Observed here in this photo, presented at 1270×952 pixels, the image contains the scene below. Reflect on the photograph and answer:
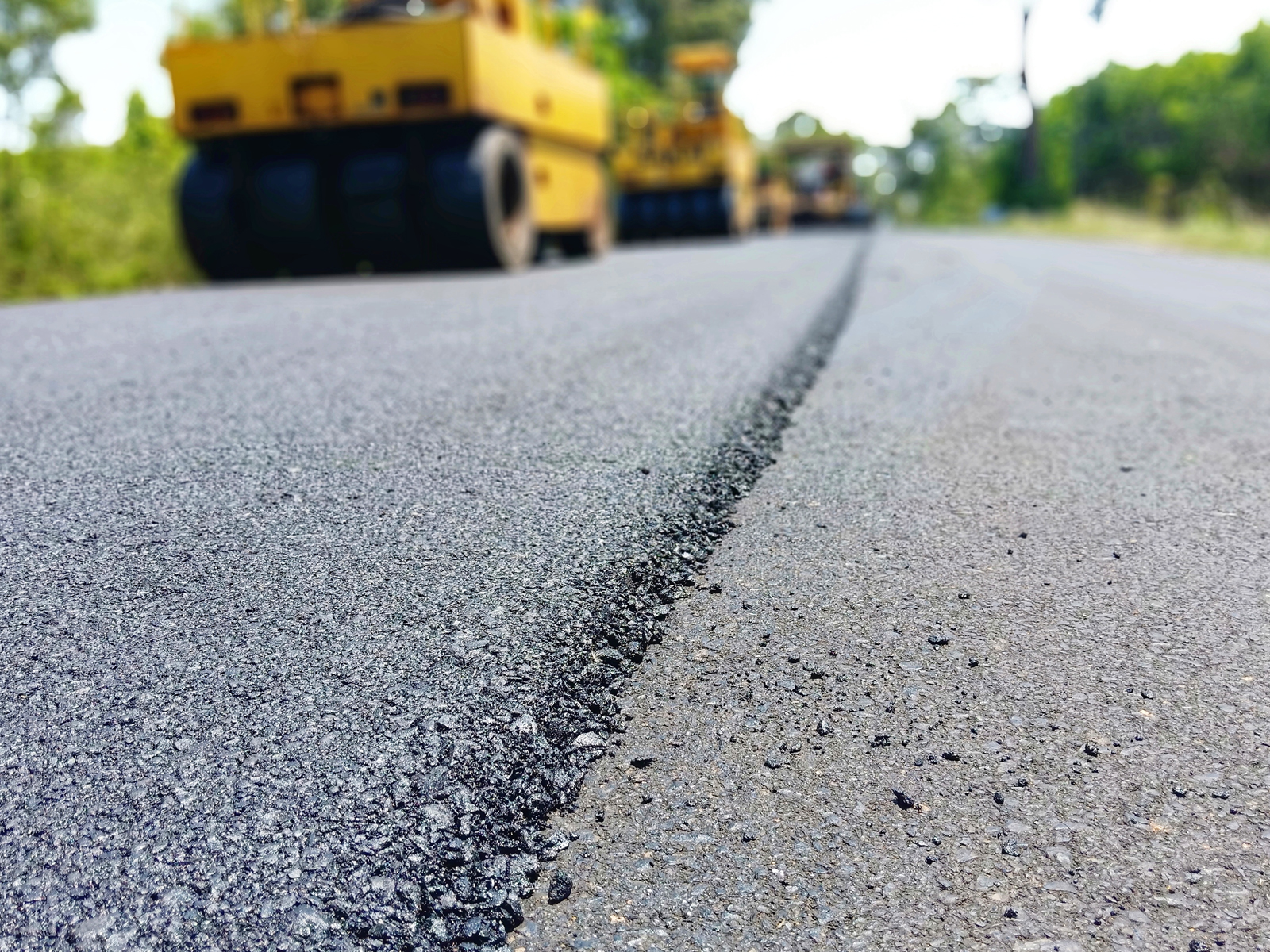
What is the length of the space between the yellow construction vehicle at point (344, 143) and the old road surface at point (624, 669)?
472 cm

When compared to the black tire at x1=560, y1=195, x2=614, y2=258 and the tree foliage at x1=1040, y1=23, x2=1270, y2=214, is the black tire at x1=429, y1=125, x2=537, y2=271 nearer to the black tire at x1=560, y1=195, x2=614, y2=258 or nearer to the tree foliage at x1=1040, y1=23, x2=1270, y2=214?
the black tire at x1=560, y1=195, x2=614, y2=258

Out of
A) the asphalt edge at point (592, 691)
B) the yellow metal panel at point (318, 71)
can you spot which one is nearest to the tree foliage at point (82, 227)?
the yellow metal panel at point (318, 71)

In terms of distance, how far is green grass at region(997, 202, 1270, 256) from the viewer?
1368 cm

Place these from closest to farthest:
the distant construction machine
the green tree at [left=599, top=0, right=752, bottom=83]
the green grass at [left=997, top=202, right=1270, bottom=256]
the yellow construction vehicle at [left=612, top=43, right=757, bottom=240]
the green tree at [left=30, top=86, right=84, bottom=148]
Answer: the green tree at [left=30, top=86, right=84, bottom=148]
the green grass at [left=997, top=202, right=1270, bottom=256]
the yellow construction vehicle at [left=612, top=43, right=757, bottom=240]
the distant construction machine
the green tree at [left=599, top=0, right=752, bottom=83]

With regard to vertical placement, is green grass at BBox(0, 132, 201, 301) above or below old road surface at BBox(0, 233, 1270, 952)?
above

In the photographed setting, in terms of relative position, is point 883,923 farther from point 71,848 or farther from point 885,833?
point 71,848

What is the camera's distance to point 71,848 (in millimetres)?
1283

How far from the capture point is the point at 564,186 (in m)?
10.6

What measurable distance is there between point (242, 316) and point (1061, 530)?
4185mm

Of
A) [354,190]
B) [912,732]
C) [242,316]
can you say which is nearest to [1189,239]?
[354,190]

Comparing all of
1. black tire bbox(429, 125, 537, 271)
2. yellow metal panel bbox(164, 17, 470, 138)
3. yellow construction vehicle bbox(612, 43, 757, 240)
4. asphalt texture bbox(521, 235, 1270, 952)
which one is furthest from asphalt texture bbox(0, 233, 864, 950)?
yellow construction vehicle bbox(612, 43, 757, 240)

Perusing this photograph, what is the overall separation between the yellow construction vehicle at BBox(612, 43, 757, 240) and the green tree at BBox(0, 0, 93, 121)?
29.1 feet

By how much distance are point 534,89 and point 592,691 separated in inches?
341

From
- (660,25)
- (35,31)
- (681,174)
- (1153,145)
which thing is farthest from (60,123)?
(1153,145)
